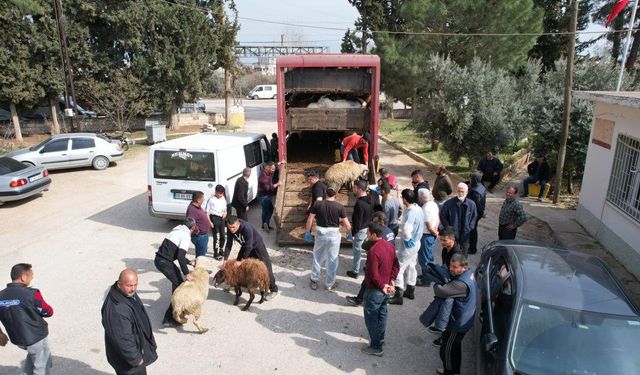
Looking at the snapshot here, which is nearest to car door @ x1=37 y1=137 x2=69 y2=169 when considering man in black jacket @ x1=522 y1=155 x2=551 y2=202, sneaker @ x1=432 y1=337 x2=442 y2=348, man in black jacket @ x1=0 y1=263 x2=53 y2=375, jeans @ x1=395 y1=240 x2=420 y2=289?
man in black jacket @ x1=0 y1=263 x2=53 y2=375

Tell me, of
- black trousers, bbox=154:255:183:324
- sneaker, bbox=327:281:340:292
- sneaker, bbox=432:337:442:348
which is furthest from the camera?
sneaker, bbox=327:281:340:292

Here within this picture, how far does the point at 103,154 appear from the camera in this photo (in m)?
14.7

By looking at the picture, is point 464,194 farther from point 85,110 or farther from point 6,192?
point 85,110

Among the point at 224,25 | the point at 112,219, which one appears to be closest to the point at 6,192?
the point at 112,219

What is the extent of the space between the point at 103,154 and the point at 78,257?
810 centimetres

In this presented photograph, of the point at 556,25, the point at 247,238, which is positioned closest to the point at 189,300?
the point at 247,238

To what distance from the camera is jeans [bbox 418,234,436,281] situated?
6313 millimetres

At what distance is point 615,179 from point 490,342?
6.71 metres

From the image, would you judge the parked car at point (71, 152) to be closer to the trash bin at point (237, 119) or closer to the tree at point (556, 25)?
the trash bin at point (237, 119)

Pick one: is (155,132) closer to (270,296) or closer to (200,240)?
(200,240)

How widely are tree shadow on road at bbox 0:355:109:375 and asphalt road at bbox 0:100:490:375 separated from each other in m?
0.01

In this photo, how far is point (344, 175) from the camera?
8.62 m

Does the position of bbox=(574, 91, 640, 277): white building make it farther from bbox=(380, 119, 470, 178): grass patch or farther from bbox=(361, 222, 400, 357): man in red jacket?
bbox=(380, 119, 470, 178): grass patch

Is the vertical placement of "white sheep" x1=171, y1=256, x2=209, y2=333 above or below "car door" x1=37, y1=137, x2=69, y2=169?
below
